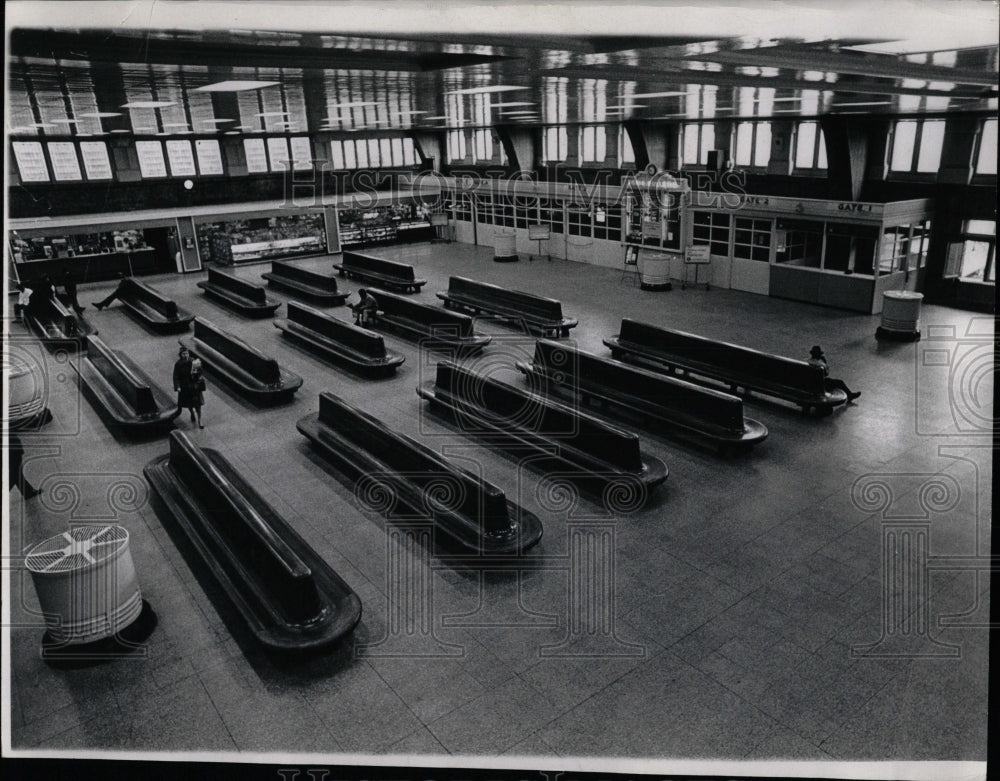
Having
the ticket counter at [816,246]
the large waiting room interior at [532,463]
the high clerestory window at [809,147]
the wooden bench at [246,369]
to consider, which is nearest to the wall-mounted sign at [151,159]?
the large waiting room interior at [532,463]

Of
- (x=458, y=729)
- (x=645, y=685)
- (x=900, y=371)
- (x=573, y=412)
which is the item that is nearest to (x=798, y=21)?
(x=645, y=685)

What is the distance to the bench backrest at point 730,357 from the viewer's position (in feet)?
29.6

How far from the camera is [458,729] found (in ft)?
14.0

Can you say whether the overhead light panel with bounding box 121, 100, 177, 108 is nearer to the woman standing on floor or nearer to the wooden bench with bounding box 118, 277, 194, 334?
the woman standing on floor

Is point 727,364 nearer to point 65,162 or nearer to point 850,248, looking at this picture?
point 850,248

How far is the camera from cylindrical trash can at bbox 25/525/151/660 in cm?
482

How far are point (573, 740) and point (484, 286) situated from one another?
11.7 meters

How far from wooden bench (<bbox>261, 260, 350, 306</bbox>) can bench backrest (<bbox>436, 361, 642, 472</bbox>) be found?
23.7 ft

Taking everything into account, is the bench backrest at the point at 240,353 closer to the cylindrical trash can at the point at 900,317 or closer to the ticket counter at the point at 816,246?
the cylindrical trash can at the point at 900,317

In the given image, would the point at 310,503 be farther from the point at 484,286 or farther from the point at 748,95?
the point at 484,286

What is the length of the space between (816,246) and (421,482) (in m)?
12.8

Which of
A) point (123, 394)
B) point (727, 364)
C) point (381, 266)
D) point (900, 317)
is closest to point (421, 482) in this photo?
point (727, 364)

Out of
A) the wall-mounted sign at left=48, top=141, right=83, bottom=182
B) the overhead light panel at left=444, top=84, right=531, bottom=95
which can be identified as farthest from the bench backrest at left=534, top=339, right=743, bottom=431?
the wall-mounted sign at left=48, top=141, right=83, bottom=182

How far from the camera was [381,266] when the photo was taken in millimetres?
18172
